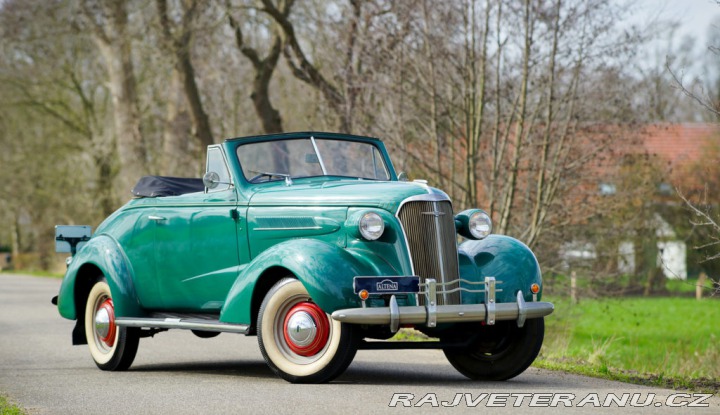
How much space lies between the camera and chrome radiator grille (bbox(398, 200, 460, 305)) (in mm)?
8453

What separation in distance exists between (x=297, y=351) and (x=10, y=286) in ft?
71.0

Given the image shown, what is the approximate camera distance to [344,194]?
878 cm

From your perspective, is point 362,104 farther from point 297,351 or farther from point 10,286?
point 10,286

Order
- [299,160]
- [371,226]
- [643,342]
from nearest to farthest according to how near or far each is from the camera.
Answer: [371,226] → [299,160] → [643,342]

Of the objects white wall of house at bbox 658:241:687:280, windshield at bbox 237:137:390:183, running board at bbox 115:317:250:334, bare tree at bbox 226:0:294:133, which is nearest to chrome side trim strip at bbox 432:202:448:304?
running board at bbox 115:317:250:334

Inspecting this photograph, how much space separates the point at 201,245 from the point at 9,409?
2.62 meters

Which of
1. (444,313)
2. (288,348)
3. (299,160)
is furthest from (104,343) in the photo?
(444,313)

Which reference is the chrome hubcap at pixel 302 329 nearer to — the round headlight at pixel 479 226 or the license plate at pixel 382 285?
the license plate at pixel 382 285

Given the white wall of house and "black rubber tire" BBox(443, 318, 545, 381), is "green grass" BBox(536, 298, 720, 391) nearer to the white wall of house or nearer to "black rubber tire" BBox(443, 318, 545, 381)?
the white wall of house

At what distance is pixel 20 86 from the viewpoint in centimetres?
3712

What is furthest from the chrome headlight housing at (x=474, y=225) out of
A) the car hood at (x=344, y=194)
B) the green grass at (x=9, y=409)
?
the green grass at (x=9, y=409)

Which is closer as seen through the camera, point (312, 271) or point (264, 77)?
point (312, 271)

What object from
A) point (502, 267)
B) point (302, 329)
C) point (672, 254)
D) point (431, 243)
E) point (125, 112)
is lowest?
point (672, 254)

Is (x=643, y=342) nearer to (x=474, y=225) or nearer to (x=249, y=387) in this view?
(x=474, y=225)
